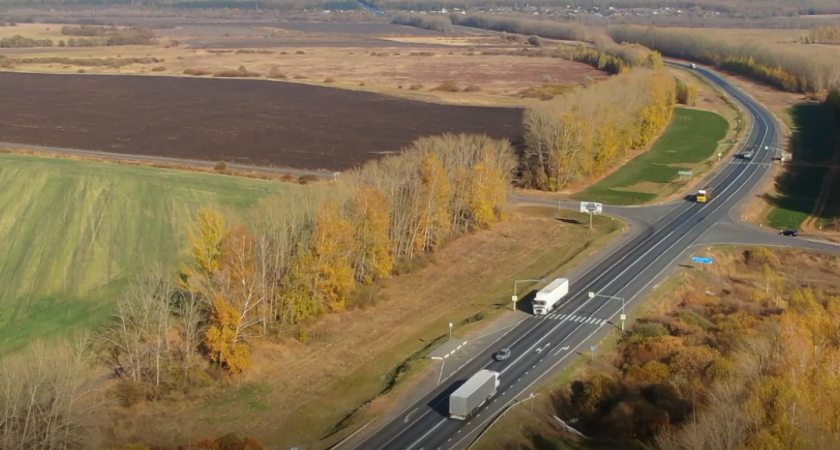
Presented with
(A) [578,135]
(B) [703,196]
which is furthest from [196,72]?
(B) [703,196]

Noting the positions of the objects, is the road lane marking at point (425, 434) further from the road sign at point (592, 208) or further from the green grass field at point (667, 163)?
the green grass field at point (667, 163)

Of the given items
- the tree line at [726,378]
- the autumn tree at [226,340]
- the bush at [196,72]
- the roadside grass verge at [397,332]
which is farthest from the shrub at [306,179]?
the bush at [196,72]

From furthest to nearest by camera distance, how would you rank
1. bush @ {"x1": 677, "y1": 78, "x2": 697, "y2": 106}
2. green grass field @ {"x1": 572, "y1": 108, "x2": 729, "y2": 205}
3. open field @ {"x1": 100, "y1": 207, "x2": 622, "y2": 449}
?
bush @ {"x1": 677, "y1": 78, "x2": 697, "y2": 106} → green grass field @ {"x1": 572, "y1": 108, "x2": 729, "y2": 205} → open field @ {"x1": 100, "y1": 207, "x2": 622, "y2": 449}

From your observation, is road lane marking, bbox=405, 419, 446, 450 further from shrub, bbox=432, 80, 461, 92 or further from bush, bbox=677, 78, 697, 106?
shrub, bbox=432, 80, 461, 92

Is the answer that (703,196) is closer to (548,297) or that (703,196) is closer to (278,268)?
(548,297)

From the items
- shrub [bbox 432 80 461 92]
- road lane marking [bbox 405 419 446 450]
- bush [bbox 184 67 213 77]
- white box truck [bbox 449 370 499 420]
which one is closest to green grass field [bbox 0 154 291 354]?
road lane marking [bbox 405 419 446 450]

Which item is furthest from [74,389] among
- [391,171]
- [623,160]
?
[623,160]
